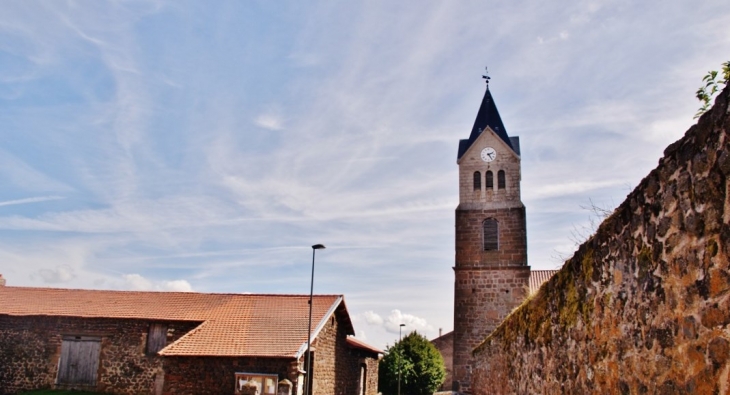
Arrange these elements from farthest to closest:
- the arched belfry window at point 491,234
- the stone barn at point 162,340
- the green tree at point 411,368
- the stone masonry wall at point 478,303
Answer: the green tree at point 411,368 < the arched belfry window at point 491,234 < the stone masonry wall at point 478,303 < the stone barn at point 162,340

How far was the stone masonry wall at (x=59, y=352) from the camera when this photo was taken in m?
21.3

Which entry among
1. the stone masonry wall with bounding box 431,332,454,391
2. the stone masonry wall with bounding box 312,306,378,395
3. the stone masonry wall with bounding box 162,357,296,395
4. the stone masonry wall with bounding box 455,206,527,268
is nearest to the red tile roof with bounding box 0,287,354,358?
the stone masonry wall with bounding box 162,357,296,395

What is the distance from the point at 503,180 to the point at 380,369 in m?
12.3

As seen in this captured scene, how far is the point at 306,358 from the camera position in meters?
19.0

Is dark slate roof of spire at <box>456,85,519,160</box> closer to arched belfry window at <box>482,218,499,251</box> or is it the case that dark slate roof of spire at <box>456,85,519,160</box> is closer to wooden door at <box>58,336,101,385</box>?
arched belfry window at <box>482,218,499,251</box>

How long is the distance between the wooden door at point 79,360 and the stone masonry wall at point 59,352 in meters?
0.21

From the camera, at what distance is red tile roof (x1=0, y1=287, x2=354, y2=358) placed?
18609mm

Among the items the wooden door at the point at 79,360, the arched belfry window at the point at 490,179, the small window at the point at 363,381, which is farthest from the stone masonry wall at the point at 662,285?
the arched belfry window at the point at 490,179

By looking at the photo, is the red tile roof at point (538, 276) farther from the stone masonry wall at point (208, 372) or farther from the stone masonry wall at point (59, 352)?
the stone masonry wall at point (59, 352)

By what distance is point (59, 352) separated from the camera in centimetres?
2195

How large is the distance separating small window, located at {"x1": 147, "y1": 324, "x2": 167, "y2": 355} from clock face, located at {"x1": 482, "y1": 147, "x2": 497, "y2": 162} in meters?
16.4

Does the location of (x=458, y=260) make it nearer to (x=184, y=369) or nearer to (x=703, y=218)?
(x=184, y=369)

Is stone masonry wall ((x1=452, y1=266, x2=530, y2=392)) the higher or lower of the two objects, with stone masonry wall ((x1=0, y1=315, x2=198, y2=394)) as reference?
higher

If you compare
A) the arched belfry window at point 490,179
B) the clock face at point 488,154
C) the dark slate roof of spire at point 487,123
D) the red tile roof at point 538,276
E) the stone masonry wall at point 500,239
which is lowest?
the red tile roof at point 538,276
